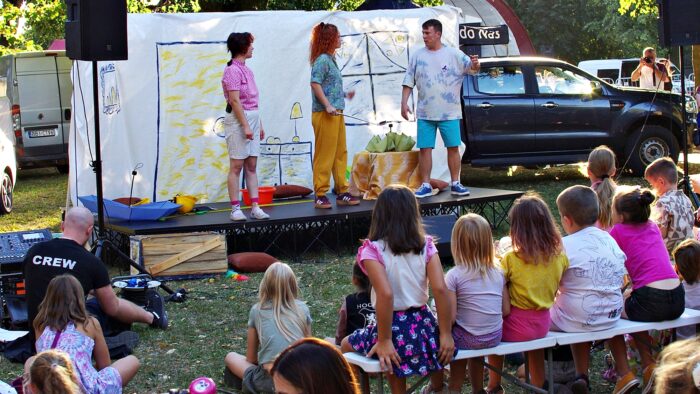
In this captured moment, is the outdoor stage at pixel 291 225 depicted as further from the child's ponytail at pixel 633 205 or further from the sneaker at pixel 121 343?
the child's ponytail at pixel 633 205

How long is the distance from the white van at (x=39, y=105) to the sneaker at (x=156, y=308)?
1028 centimetres

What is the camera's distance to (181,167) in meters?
10.9

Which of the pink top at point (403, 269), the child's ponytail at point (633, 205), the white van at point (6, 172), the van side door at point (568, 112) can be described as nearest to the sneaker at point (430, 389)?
the pink top at point (403, 269)

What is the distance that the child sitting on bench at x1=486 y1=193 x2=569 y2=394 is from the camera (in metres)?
4.93

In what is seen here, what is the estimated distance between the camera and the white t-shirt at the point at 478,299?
4941 mm

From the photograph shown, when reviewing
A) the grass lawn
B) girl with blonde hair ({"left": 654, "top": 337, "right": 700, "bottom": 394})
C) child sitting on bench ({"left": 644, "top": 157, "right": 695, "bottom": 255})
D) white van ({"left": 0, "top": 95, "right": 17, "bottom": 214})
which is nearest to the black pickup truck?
the grass lawn

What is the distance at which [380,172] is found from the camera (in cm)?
990

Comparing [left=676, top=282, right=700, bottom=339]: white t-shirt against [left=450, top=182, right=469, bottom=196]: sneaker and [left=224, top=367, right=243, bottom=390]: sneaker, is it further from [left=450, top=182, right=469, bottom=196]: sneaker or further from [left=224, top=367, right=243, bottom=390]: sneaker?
[left=450, top=182, right=469, bottom=196]: sneaker

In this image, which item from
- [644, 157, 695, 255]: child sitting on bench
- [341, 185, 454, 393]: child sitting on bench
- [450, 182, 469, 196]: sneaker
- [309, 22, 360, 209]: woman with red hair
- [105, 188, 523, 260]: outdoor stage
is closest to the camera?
[341, 185, 454, 393]: child sitting on bench

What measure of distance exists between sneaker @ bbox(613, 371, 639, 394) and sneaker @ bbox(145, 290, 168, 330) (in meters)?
3.15

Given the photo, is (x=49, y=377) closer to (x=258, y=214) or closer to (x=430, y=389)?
(x=430, y=389)

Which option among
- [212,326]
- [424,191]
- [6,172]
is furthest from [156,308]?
[6,172]

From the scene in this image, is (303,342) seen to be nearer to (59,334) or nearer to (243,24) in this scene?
(59,334)

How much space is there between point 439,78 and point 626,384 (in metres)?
5.19
